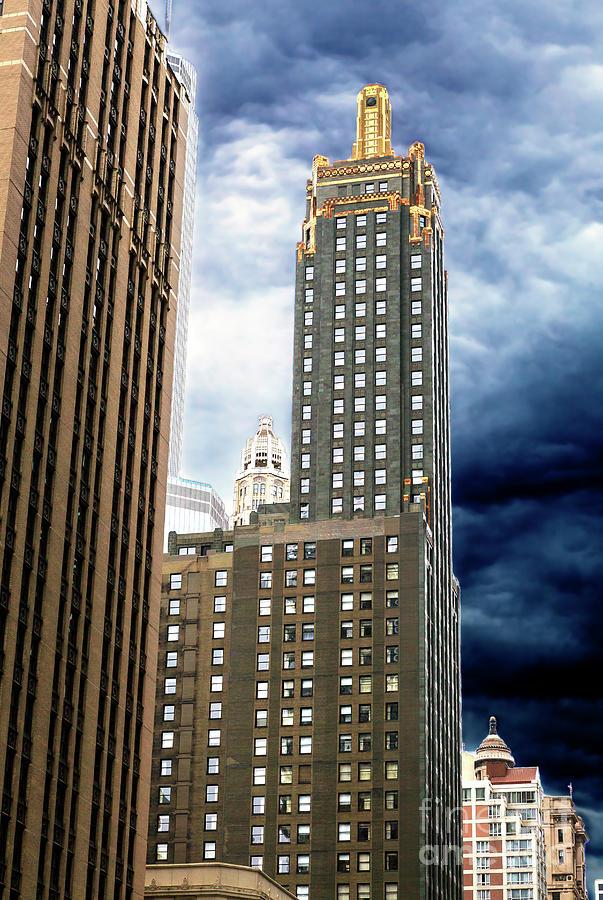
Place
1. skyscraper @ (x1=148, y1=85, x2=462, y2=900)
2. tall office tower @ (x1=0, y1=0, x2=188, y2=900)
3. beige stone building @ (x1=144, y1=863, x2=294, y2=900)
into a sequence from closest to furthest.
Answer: tall office tower @ (x1=0, y1=0, x2=188, y2=900), beige stone building @ (x1=144, y1=863, x2=294, y2=900), skyscraper @ (x1=148, y1=85, x2=462, y2=900)

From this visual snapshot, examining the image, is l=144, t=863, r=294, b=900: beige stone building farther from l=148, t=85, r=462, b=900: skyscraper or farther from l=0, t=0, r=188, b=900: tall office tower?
l=148, t=85, r=462, b=900: skyscraper

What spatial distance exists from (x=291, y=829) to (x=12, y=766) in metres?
96.5

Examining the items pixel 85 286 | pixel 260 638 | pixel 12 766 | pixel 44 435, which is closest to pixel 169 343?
pixel 85 286

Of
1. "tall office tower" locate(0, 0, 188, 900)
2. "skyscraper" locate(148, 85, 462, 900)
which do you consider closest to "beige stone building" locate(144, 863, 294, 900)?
"tall office tower" locate(0, 0, 188, 900)

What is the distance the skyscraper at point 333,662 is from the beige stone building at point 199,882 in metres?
46.9

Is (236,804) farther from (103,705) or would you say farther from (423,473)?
(103,705)

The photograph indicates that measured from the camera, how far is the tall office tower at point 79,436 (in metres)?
81.7

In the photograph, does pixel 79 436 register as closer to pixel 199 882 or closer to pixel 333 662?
pixel 199 882

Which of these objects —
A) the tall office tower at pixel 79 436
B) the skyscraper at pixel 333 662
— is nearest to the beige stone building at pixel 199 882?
the tall office tower at pixel 79 436

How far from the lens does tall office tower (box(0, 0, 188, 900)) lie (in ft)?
268

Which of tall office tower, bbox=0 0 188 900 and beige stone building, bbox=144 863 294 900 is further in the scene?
beige stone building, bbox=144 863 294 900

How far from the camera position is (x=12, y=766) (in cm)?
7756

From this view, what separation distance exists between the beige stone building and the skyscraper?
4687cm

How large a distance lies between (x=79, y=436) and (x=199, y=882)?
44245mm
